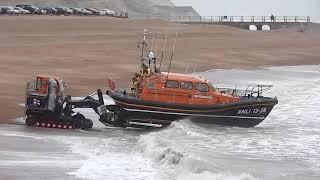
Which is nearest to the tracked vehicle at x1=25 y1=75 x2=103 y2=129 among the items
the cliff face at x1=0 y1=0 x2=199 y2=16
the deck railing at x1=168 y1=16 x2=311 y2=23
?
the deck railing at x1=168 y1=16 x2=311 y2=23

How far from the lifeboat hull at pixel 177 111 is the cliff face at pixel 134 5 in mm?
82805

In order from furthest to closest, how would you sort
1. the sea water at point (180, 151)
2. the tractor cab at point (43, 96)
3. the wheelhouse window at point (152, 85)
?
the wheelhouse window at point (152, 85) < the tractor cab at point (43, 96) < the sea water at point (180, 151)

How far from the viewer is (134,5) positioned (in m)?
115

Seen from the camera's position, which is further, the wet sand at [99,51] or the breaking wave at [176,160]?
the wet sand at [99,51]

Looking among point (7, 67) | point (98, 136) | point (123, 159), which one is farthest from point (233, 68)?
point (123, 159)

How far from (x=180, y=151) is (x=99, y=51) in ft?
96.9

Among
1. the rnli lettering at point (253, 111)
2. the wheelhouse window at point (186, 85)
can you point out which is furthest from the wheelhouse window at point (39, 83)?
the rnli lettering at point (253, 111)

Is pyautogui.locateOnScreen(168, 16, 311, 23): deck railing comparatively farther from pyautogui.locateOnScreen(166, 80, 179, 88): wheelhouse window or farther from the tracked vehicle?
the tracked vehicle

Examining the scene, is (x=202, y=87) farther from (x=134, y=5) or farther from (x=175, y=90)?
(x=134, y=5)

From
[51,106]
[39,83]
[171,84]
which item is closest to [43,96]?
[51,106]

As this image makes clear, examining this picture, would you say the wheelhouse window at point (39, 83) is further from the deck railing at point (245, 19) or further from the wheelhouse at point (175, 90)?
the deck railing at point (245, 19)

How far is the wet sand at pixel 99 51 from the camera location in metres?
31.3

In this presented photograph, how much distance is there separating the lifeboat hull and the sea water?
0.26m

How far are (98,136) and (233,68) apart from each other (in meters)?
24.4
